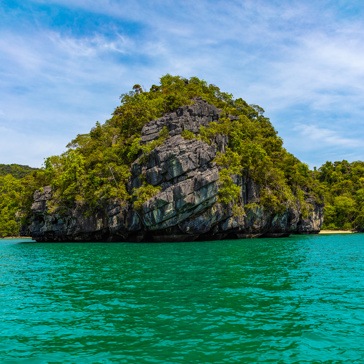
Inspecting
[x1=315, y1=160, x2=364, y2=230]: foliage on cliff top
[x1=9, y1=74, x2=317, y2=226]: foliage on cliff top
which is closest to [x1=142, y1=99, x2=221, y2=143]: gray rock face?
[x1=9, y1=74, x2=317, y2=226]: foliage on cliff top

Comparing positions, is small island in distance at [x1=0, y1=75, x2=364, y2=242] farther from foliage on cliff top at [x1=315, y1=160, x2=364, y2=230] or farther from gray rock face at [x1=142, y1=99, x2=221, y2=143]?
foliage on cliff top at [x1=315, y1=160, x2=364, y2=230]

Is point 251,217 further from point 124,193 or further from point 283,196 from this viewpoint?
point 124,193

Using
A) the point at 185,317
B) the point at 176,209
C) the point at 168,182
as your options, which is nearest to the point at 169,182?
the point at 168,182

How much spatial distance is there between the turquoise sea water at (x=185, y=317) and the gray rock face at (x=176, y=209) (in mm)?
26454

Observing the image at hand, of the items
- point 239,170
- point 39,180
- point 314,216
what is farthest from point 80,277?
point 314,216

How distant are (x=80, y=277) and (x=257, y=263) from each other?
40.8ft

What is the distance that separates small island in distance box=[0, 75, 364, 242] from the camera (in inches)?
1831

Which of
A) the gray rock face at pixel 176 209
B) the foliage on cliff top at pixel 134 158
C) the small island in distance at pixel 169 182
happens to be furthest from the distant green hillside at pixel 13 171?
the gray rock face at pixel 176 209

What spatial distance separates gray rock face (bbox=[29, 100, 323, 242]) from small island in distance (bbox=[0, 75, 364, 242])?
0.16 m

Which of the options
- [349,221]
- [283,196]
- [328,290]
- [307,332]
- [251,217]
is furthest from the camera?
[349,221]

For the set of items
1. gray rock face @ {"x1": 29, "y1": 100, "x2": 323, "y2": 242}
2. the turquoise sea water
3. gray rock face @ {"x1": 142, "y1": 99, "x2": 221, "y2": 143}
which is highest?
gray rock face @ {"x1": 142, "y1": 99, "x2": 221, "y2": 143}

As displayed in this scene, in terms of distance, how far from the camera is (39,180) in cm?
6594

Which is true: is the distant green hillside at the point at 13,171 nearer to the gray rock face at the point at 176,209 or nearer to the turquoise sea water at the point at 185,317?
the gray rock face at the point at 176,209

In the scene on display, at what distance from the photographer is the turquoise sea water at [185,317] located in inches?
313
